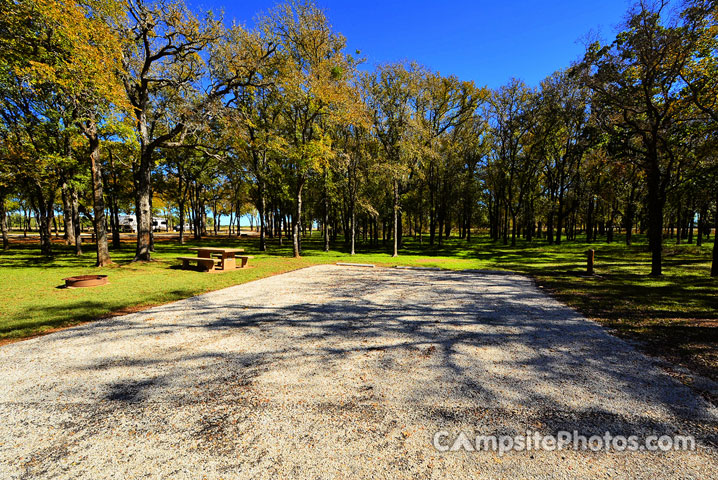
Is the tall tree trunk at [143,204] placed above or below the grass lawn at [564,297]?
above

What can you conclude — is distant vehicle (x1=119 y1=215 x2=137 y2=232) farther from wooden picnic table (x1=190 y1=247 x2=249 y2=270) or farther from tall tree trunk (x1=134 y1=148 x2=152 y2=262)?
wooden picnic table (x1=190 y1=247 x2=249 y2=270)

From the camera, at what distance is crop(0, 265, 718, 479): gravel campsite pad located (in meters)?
2.34

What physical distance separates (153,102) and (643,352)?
1106 inches

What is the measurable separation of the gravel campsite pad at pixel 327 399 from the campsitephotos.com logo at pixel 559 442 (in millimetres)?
64

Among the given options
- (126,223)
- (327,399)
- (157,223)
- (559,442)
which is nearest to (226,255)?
(327,399)

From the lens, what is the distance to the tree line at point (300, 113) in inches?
427

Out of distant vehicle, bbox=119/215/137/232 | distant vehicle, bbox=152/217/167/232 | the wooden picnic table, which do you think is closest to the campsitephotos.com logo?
the wooden picnic table

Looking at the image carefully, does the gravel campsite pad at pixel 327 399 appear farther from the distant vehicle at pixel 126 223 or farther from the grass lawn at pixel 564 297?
the distant vehicle at pixel 126 223

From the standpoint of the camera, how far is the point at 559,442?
103 inches

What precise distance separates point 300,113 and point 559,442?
2380 cm

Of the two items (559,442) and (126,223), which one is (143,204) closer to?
(559,442)

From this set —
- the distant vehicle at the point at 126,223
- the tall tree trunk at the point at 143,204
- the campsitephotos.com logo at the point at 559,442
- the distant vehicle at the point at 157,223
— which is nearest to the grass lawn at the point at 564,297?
the tall tree trunk at the point at 143,204

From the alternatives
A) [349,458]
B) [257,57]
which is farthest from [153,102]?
[349,458]

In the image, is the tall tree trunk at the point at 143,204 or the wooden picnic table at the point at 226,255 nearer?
the wooden picnic table at the point at 226,255
